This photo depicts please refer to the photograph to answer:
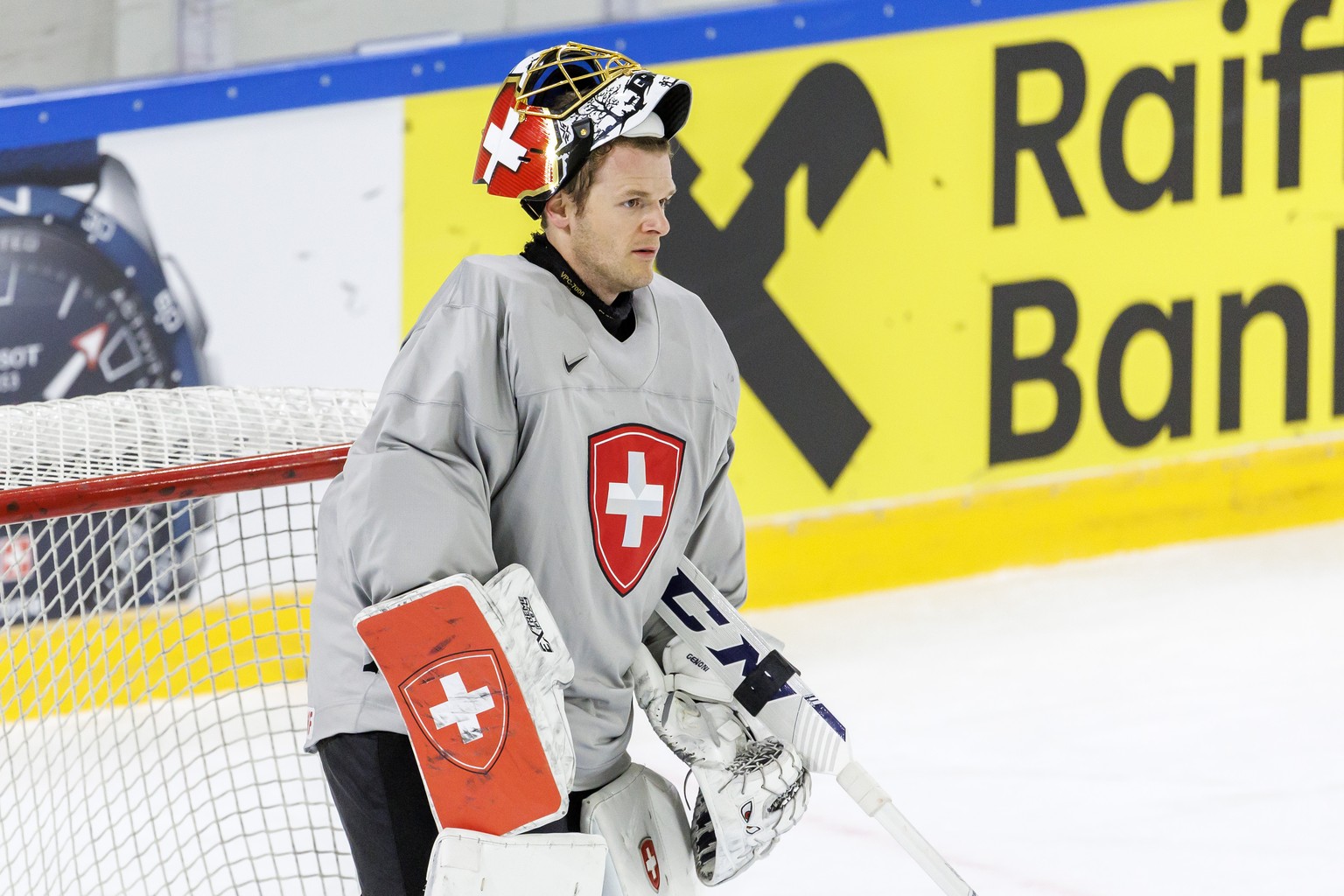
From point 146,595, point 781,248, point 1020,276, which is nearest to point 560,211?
point 146,595

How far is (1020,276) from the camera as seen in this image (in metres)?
Answer: 3.62

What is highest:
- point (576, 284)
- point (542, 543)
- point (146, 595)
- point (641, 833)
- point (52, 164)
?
point (52, 164)

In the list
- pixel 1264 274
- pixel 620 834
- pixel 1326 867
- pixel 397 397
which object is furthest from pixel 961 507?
pixel 397 397

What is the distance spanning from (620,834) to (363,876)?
0.77 feet

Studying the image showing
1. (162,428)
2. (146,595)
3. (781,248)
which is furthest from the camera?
(781,248)

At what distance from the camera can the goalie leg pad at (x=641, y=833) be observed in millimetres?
1647

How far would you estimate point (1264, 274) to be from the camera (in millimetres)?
3793

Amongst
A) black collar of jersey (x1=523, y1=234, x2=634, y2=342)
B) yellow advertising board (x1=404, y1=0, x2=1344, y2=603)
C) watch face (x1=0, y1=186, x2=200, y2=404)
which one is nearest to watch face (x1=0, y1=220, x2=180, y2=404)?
watch face (x1=0, y1=186, x2=200, y2=404)

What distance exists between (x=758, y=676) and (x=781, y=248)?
184cm

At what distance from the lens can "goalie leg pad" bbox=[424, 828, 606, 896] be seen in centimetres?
142

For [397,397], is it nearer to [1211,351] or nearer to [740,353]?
[740,353]

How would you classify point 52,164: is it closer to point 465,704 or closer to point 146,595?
point 146,595

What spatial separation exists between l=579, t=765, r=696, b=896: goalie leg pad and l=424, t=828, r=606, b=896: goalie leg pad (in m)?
0.12

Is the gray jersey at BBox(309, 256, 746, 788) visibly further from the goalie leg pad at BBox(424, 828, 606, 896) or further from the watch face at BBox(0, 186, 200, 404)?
the watch face at BBox(0, 186, 200, 404)
